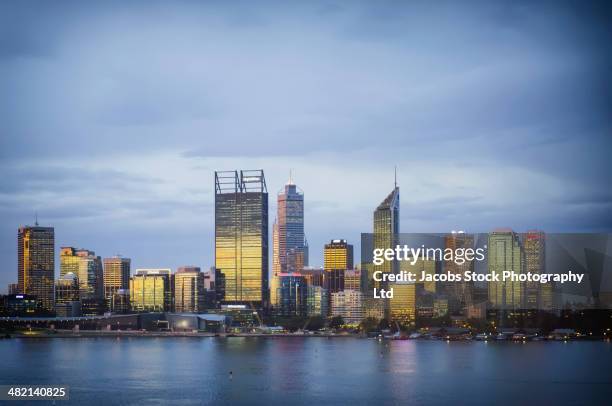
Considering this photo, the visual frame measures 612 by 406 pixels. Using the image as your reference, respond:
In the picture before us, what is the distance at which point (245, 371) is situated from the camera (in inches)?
1581

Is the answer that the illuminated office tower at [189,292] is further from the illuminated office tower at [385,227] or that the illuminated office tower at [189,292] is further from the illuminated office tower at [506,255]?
the illuminated office tower at [506,255]

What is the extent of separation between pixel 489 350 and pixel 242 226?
58.5 m

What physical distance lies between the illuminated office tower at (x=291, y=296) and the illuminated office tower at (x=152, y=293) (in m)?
14.3

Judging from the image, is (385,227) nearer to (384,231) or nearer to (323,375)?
(384,231)

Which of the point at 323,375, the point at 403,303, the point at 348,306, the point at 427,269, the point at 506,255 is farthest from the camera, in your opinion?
the point at 348,306

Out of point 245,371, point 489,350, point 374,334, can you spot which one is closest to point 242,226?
point 374,334

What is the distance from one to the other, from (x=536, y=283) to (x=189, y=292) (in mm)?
45066

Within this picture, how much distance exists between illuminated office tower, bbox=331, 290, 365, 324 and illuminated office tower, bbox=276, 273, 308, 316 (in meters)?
4.09

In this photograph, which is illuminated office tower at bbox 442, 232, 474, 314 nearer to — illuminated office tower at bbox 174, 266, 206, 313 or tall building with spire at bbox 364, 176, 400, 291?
tall building with spire at bbox 364, 176, 400, 291

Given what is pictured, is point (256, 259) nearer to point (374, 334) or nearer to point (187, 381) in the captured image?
point (374, 334)

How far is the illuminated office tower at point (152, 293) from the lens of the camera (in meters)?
110

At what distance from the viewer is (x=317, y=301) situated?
102 meters

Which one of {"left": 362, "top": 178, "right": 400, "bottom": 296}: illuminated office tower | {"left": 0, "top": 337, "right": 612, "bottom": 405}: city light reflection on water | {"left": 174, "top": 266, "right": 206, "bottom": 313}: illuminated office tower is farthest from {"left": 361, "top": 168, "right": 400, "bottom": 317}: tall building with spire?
{"left": 0, "top": 337, "right": 612, "bottom": 405}: city light reflection on water

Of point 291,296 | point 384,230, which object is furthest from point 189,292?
point 384,230
